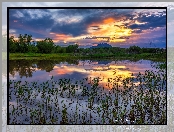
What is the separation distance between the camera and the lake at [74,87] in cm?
488

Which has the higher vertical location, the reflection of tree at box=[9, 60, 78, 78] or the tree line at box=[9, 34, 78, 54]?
the tree line at box=[9, 34, 78, 54]

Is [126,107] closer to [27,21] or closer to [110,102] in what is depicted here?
[110,102]

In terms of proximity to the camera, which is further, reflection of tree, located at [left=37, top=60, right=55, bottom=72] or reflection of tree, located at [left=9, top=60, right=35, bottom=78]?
reflection of tree, located at [left=37, top=60, right=55, bottom=72]

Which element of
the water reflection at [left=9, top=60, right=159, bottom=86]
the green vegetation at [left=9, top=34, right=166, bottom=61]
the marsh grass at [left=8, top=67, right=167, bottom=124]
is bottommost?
the marsh grass at [left=8, top=67, right=167, bottom=124]

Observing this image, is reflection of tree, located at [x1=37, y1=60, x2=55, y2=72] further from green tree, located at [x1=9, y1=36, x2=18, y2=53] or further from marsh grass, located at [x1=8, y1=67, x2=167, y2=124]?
green tree, located at [x1=9, y1=36, x2=18, y2=53]

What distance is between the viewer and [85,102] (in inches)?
195

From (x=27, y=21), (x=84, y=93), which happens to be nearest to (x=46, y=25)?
(x=27, y=21)

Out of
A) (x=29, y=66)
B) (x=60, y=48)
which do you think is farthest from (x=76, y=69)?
(x=29, y=66)

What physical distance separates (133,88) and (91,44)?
0.87 meters

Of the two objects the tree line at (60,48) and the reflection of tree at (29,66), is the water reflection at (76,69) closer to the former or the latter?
the reflection of tree at (29,66)

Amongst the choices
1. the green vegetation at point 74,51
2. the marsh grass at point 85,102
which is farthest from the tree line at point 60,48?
the marsh grass at point 85,102

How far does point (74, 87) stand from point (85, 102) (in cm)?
26

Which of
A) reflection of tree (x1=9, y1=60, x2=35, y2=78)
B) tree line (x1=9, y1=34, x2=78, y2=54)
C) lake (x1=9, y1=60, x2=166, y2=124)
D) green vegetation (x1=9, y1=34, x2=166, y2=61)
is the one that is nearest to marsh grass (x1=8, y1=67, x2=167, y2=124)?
lake (x1=9, y1=60, x2=166, y2=124)

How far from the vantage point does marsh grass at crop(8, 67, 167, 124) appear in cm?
489
